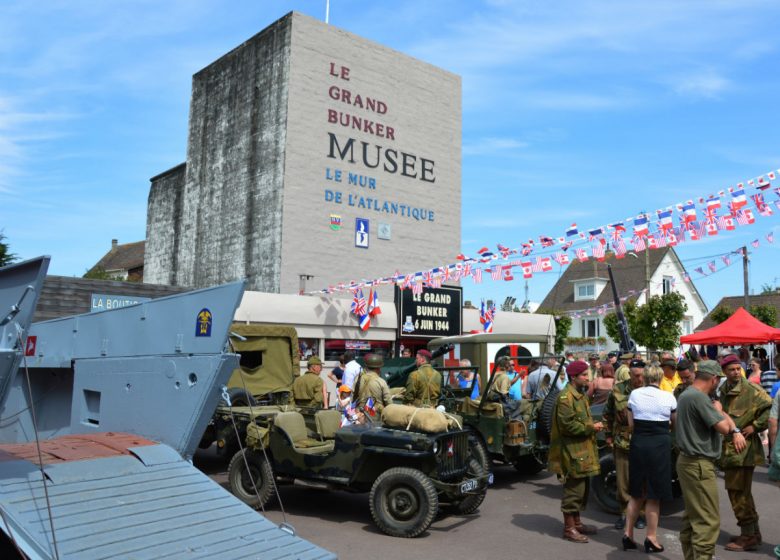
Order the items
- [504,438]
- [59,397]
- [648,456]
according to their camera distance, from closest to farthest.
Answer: [648,456] < [59,397] < [504,438]

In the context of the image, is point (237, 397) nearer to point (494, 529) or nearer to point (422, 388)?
point (422, 388)

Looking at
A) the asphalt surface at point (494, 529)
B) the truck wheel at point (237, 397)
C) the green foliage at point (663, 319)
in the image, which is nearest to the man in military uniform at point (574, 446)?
the asphalt surface at point (494, 529)

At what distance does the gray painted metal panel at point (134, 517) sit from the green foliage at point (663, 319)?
32.3 metres

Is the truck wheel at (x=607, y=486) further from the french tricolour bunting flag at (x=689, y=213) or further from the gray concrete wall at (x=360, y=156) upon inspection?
the gray concrete wall at (x=360, y=156)

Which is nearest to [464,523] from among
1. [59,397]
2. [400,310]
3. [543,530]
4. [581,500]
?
[543,530]

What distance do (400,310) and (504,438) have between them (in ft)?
45.1

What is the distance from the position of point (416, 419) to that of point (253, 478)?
221cm

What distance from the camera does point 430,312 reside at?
24.0m

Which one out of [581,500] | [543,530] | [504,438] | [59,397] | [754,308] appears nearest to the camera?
[581,500]

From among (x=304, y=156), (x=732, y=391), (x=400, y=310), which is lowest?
(x=732, y=391)

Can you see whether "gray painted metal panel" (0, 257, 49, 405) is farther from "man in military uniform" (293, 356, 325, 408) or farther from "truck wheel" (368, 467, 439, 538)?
"man in military uniform" (293, 356, 325, 408)

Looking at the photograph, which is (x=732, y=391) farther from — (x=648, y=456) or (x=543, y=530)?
(x=543, y=530)

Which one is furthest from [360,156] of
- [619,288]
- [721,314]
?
[619,288]

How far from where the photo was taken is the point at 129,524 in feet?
14.8
